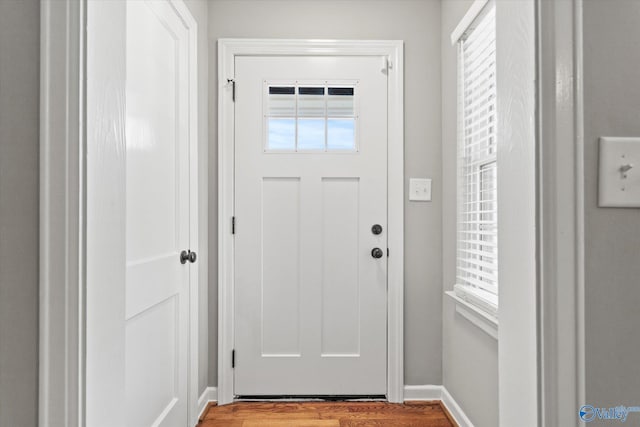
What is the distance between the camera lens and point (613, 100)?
1.88ft

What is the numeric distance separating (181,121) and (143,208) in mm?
551

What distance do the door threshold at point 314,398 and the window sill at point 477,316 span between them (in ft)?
2.40

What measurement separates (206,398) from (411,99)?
2.06m

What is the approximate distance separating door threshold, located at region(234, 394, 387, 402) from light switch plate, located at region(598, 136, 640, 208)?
190cm

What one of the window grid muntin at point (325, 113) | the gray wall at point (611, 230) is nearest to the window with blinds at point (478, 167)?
the window grid muntin at point (325, 113)

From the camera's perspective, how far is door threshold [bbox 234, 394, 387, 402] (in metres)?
2.11

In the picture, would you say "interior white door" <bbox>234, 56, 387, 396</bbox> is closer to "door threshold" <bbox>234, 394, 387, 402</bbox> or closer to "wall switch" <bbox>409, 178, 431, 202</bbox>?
"door threshold" <bbox>234, 394, 387, 402</bbox>

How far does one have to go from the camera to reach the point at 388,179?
2.12m

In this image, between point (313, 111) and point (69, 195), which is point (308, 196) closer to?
point (313, 111)

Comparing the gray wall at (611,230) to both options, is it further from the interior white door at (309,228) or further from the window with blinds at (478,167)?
the interior white door at (309,228)

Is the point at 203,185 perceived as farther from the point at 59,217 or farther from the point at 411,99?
the point at 59,217

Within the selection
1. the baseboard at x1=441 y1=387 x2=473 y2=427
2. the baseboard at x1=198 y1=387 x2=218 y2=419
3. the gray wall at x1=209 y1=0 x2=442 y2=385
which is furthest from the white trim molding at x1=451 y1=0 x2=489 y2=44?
the baseboard at x1=198 y1=387 x2=218 y2=419

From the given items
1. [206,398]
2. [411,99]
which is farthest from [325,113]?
[206,398]

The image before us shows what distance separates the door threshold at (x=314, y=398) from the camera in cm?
211
